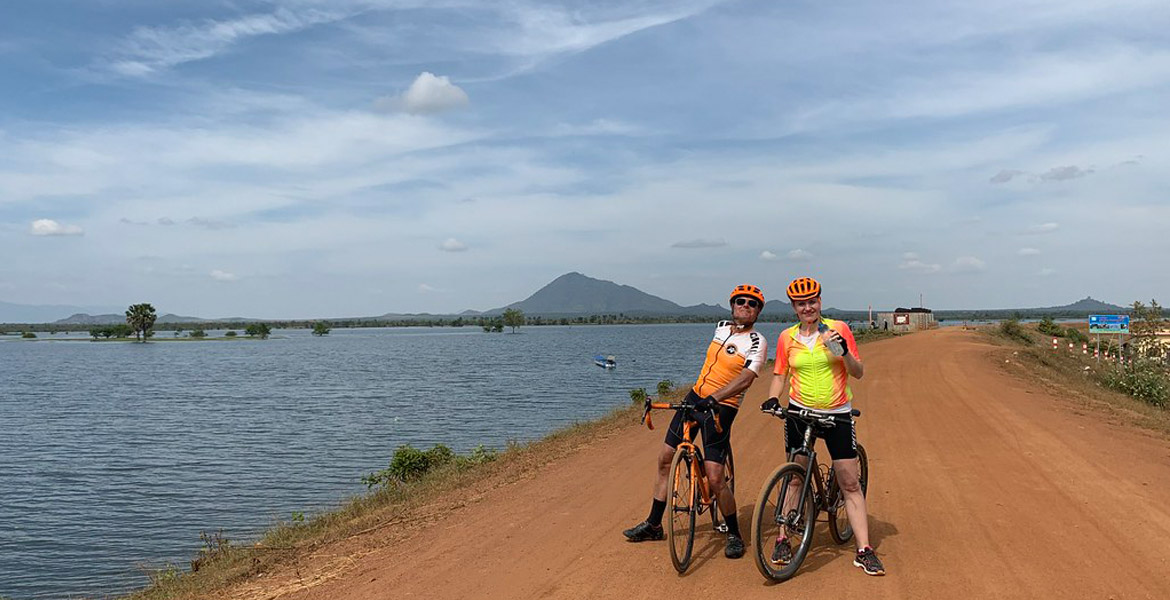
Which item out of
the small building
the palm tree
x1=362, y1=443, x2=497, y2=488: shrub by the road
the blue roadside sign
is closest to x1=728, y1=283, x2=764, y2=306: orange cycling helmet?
x1=362, y1=443, x2=497, y2=488: shrub by the road

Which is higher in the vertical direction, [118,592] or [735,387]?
[735,387]

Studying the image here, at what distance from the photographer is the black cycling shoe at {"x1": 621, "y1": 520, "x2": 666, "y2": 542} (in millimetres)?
7238

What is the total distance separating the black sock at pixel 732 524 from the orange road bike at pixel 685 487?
0.96ft

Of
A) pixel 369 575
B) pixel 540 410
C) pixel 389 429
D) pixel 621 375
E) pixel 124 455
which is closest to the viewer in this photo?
pixel 369 575

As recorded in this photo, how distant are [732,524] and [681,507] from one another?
0.64 meters

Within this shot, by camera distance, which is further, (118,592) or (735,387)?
(118,592)

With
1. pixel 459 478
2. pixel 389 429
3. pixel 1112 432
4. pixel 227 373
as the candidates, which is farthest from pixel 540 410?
pixel 227 373

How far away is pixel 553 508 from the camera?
31.3 feet

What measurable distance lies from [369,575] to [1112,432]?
1225cm

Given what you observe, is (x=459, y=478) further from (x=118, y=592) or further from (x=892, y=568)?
(x=892, y=568)

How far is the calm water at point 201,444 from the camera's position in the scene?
15180 mm

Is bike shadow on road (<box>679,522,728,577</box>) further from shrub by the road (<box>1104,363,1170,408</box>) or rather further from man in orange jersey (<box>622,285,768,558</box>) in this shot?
shrub by the road (<box>1104,363,1170,408</box>)

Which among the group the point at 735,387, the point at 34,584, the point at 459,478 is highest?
the point at 735,387

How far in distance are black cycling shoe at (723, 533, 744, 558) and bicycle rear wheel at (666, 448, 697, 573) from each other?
38 centimetres
